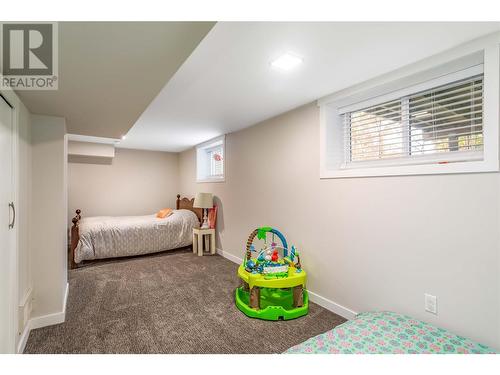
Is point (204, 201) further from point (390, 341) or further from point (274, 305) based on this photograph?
point (390, 341)

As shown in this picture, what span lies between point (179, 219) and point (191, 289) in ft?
6.72

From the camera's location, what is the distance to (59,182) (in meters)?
Result: 2.27

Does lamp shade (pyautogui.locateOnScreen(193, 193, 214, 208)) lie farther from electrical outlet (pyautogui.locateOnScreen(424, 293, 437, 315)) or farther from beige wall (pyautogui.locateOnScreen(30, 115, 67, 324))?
electrical outlet (pyautogui.locateOnScreen(424, 293, 437, 315))

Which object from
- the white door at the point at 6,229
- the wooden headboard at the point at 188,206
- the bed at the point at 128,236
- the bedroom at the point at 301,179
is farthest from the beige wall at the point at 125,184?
the white door at the point at 6,229

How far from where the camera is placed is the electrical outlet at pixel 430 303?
1.71 meters

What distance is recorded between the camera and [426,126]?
1.91 m

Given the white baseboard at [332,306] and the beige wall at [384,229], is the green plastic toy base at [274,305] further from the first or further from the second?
the beige wall at [384,229]

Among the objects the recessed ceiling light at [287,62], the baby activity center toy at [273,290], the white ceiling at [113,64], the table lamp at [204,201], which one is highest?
the recessed ceiling light at [287,62]

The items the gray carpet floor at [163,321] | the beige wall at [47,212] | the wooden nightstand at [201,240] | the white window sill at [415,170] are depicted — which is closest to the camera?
the white window sill at [415,170]

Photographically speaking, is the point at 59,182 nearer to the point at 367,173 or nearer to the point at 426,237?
the point at 367,173

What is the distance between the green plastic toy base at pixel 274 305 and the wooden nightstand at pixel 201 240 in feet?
6.24

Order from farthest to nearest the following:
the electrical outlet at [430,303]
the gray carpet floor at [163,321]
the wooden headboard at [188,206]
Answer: the wooden headboard at [188,206]
the gray carpet floor at [163,321]
the electrical outlet at [430,303]

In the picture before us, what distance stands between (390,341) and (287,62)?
196cm

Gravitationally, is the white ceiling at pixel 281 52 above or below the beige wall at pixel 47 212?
above
